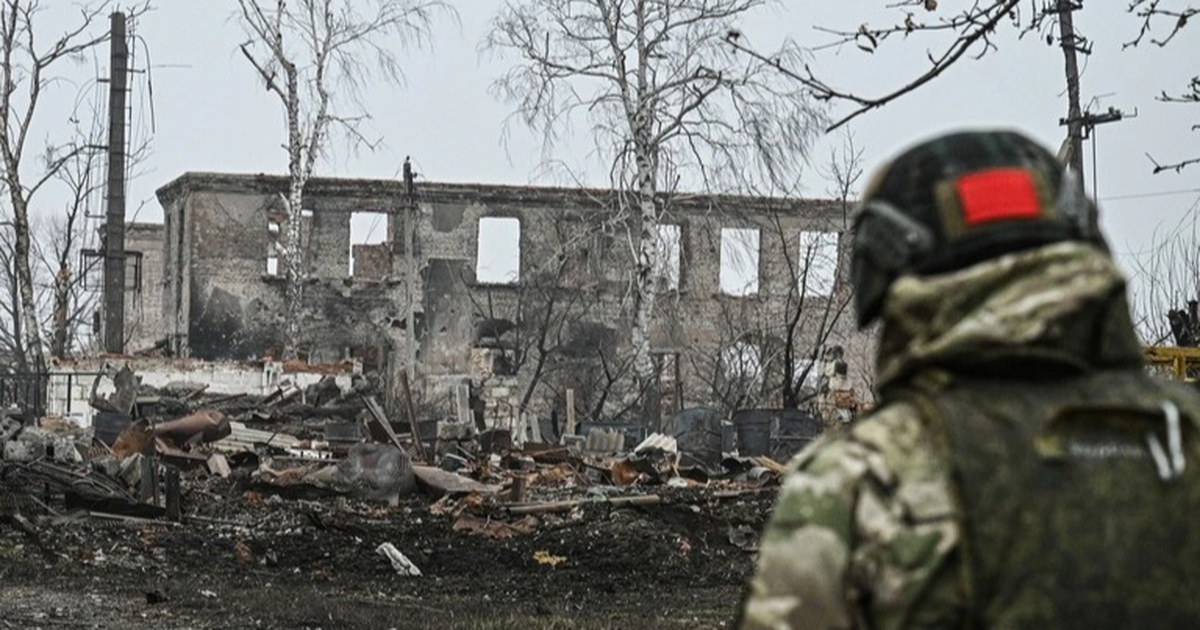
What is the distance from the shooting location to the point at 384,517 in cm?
1778

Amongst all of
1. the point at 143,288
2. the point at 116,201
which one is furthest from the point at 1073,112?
the point at 143,288

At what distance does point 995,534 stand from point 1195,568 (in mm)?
274

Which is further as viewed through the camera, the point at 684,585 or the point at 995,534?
the point at 684,585

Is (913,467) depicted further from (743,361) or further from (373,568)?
(743,361)

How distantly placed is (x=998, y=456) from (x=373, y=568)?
13.1 meters

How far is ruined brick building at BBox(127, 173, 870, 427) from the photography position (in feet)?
164

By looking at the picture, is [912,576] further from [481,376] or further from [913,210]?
[481,376]

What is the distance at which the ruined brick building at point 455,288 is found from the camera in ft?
164

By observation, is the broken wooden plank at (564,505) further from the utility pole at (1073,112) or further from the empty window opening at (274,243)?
the empty window opening at (274,243)

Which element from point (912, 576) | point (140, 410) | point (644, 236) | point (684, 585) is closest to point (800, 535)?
point (912, 576)

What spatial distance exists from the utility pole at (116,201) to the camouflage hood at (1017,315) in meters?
41.5

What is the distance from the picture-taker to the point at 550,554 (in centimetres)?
1569

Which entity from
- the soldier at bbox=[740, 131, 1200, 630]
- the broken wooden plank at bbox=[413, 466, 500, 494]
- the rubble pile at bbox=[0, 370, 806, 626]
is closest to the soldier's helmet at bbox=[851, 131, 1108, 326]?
the soldier at bbox=[740, 131, 1200, 630]

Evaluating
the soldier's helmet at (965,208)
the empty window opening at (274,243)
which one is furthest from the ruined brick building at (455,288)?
the soldier's helmet at (965,208)
